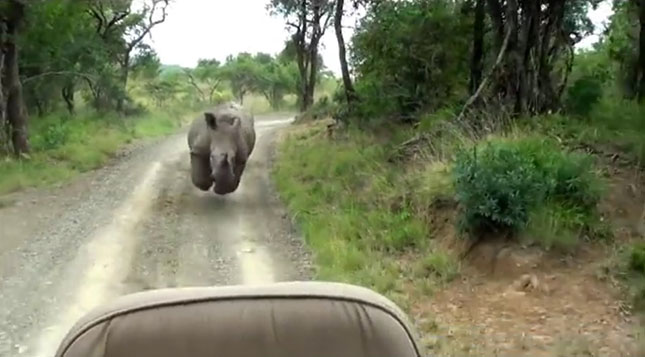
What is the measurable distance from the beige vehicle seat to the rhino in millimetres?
6613

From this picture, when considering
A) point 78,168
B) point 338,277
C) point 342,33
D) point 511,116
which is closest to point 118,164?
point 78,168

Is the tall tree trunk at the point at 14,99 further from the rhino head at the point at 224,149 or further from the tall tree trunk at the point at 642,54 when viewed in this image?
the tall tree trunk at the point at 642,54

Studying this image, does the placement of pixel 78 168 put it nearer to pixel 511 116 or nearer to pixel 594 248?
pixel 511 116

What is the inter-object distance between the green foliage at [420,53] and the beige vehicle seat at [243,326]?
8.77 metres

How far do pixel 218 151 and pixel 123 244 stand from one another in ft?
6.61

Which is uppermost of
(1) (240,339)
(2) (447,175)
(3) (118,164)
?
(1) (240,339)

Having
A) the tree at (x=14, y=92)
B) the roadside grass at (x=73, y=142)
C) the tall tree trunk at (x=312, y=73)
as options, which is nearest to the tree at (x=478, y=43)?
the roadside grass at (x=73, y=142)

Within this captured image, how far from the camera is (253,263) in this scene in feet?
18.8

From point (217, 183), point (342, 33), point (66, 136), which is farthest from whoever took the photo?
point (66, 136)

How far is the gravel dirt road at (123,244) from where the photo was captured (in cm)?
462

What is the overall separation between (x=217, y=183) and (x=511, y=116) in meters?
2.56

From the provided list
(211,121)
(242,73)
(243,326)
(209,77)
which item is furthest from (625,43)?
(242,73)

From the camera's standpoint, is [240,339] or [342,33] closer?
[240,339]

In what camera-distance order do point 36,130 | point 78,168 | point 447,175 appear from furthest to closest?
1. point 36,130
2. point 78,168
3. point 447,175
